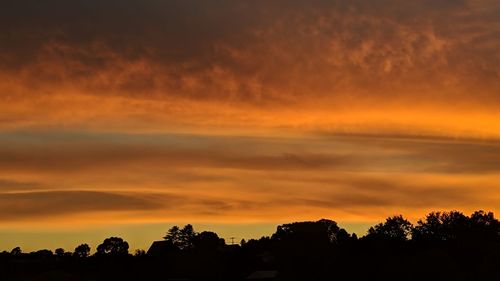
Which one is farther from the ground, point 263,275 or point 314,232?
point 314,232

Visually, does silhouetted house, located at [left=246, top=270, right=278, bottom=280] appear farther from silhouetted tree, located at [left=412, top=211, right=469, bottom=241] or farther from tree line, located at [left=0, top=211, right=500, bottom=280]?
silhouetted tree, located at [left=412, top=211, right=469, bottom=241]

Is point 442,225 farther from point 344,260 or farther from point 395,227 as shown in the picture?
point 344,260

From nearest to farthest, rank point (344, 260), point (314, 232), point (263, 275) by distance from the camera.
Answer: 1. point (344, 260)
2. point (263, 275)
3. point (314, 232)

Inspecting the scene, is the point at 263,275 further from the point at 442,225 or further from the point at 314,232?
the point at 442,225

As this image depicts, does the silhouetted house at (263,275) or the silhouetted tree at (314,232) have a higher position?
the silhouetted tree at (314,232)

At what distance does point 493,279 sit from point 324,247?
32511 millimetres

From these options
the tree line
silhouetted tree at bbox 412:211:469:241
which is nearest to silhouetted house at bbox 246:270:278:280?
the tree line

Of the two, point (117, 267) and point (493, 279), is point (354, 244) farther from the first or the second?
point (117, 267)

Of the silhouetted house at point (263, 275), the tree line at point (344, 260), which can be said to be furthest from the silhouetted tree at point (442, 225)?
the silhouetted house at point (263, 275)

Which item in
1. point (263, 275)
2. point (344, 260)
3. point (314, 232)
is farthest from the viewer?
point (314, 232)

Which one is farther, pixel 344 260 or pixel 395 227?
pixel 395 227

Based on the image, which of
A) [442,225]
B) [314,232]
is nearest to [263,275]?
[314,232]

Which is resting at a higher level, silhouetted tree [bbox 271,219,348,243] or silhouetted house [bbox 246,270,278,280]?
silhouetted tree [bbox 271,219,348,243]

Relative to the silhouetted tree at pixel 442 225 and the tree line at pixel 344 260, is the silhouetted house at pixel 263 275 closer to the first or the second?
the tree line at pixel 344 260
